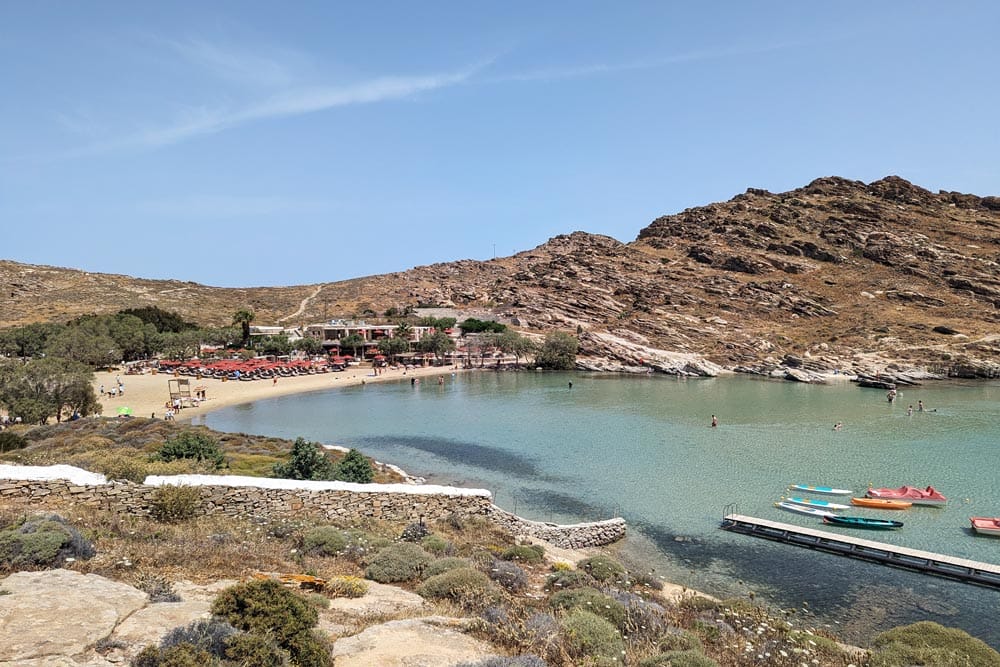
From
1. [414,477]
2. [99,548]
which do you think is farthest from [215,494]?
[414,477]

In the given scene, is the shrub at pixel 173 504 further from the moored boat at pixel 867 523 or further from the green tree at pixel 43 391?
the green tree at pixel 43 391

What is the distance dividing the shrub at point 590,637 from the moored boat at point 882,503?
19678 mm

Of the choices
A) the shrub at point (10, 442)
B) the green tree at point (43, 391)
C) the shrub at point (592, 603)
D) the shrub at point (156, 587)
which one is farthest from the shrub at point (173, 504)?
the green tree at point (43, 391)

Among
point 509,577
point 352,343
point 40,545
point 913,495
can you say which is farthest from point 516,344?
point 40,545

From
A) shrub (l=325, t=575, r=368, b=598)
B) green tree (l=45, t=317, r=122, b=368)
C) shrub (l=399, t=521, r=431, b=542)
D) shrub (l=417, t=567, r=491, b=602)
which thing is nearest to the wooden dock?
shrub (l=399, t=521, r=431, b=542)

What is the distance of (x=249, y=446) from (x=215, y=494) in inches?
645

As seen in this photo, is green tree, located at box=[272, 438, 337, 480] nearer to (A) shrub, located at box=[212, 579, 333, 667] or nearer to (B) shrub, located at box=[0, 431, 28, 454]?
(B) shrub, located at box=[0, 431, 28, 454]

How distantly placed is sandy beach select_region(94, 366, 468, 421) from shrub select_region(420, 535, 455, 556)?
37.3m

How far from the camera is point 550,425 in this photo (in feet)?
140

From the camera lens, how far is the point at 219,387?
61969mm

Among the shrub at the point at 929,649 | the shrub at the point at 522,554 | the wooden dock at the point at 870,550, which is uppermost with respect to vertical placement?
the shrub at the point at 929,649

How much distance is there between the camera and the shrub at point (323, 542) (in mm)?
11966

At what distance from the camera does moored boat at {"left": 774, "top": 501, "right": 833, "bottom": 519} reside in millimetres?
21859

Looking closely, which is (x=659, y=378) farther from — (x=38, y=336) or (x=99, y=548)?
(x=38, y=336)
